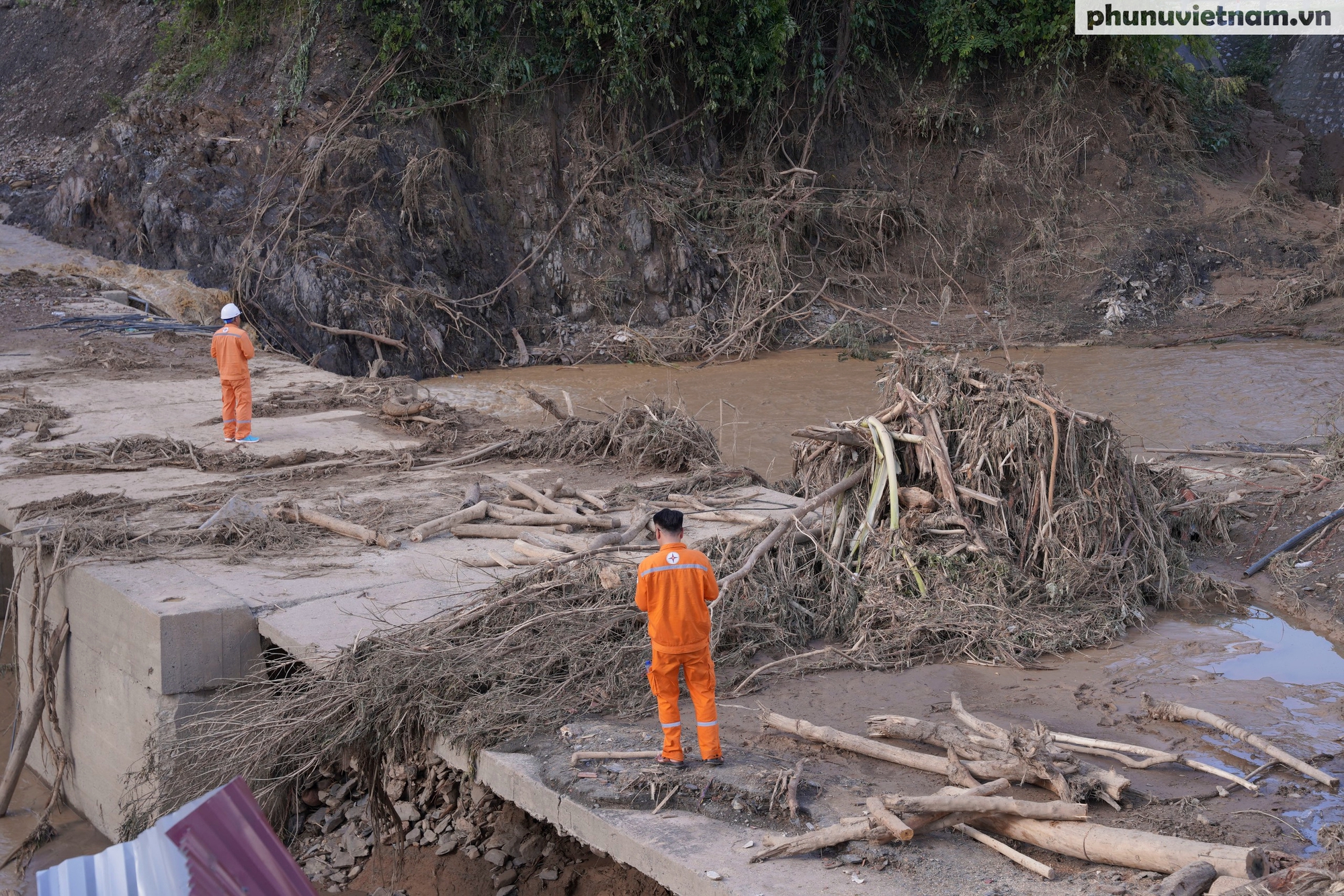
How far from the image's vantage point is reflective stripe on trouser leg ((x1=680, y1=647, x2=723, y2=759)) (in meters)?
4.53

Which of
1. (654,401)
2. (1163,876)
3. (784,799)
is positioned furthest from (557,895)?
(654,401)

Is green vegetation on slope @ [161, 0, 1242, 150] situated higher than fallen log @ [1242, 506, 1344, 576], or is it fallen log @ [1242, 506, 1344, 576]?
green vegetation on slope @ [161, 0, 1242, 150]

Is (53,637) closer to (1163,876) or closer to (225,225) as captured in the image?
(1163,876)

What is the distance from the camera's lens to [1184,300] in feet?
66.5

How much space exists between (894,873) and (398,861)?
9.56 ft

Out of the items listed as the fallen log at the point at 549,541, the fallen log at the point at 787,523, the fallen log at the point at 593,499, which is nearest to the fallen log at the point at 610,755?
the fallen log at the point at 787,523

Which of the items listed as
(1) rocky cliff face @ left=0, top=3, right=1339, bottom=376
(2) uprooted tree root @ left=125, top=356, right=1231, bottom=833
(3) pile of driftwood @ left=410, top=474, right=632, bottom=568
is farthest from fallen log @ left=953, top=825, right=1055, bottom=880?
(1) rocky cliff face @ left=0, top=3, right=1339, bottom=376

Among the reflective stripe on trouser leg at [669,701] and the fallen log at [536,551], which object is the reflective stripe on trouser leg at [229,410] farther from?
the reflective stripe on trouser leg at [669,701]

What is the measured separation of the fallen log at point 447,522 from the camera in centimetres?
755

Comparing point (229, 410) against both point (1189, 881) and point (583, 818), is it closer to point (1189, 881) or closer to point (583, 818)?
point (583, 818)

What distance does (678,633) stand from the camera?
4.47m

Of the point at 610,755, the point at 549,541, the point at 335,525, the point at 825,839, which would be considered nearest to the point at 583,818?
the point at 610,755

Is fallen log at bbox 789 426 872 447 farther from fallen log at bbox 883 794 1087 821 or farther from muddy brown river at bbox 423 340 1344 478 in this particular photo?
muddy brown river at bbox 423 340 1344 478

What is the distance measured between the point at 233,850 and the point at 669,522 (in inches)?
110
